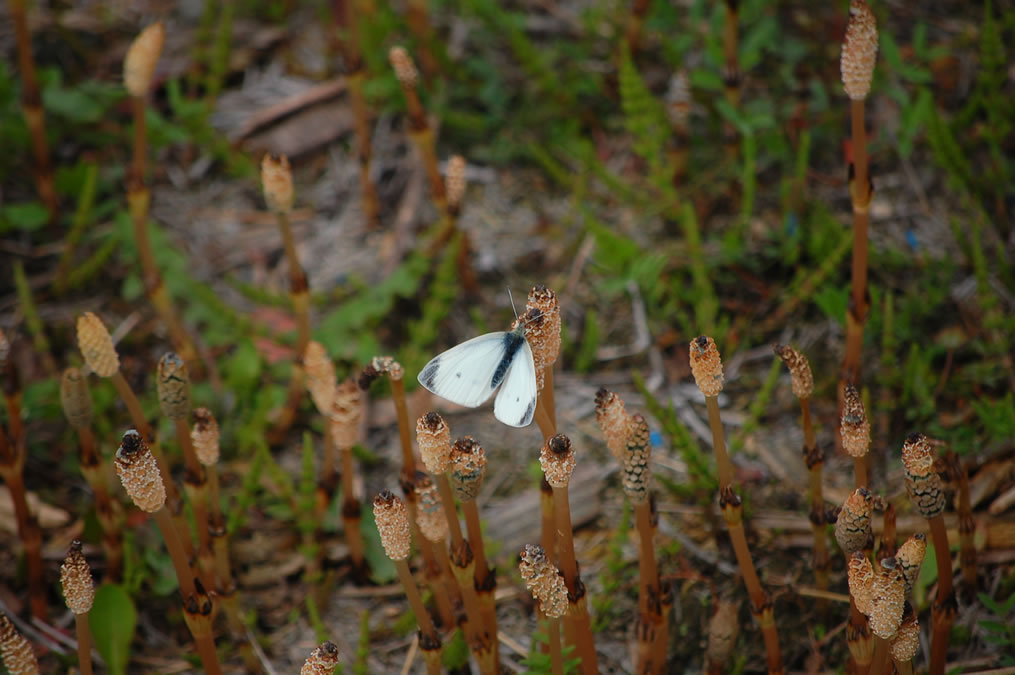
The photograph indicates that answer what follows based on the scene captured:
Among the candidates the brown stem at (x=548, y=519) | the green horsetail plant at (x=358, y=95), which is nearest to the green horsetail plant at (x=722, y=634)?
the brown stem at (x=548, y=519)

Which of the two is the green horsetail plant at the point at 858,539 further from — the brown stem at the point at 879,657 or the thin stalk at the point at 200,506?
the thin stalk at the point at 200,506

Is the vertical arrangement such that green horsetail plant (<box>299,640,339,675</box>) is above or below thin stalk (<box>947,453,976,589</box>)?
above

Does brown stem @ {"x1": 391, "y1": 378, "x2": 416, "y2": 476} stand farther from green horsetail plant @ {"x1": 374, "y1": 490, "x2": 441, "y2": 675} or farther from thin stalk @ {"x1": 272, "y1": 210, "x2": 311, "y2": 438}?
thin stalk @ {"x1": 272, "y1": 210, "x2": 311, "y2": 438}

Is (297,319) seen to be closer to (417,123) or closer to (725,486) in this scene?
(417,123)

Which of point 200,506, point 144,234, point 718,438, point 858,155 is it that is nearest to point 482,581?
point 718,438

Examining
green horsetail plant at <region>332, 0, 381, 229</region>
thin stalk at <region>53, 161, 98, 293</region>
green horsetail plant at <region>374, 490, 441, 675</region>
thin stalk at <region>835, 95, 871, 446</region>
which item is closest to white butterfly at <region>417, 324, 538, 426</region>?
green horsetail plant at <region>374, 490, 441, 675</region>

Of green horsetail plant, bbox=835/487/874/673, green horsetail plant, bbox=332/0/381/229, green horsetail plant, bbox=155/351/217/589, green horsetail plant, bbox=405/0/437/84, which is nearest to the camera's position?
green horsetail plant, bbox=835/487/874/673

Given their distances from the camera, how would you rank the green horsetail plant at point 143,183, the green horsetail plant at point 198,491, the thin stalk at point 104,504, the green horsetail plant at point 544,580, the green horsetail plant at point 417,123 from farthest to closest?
the green horsetail plant at point 417,123, the green horsetail plant at point 143,183, the thin stalk at point 104,504, the green horsetail plant at point 198,491, the green horsetail plant at point 544,580
